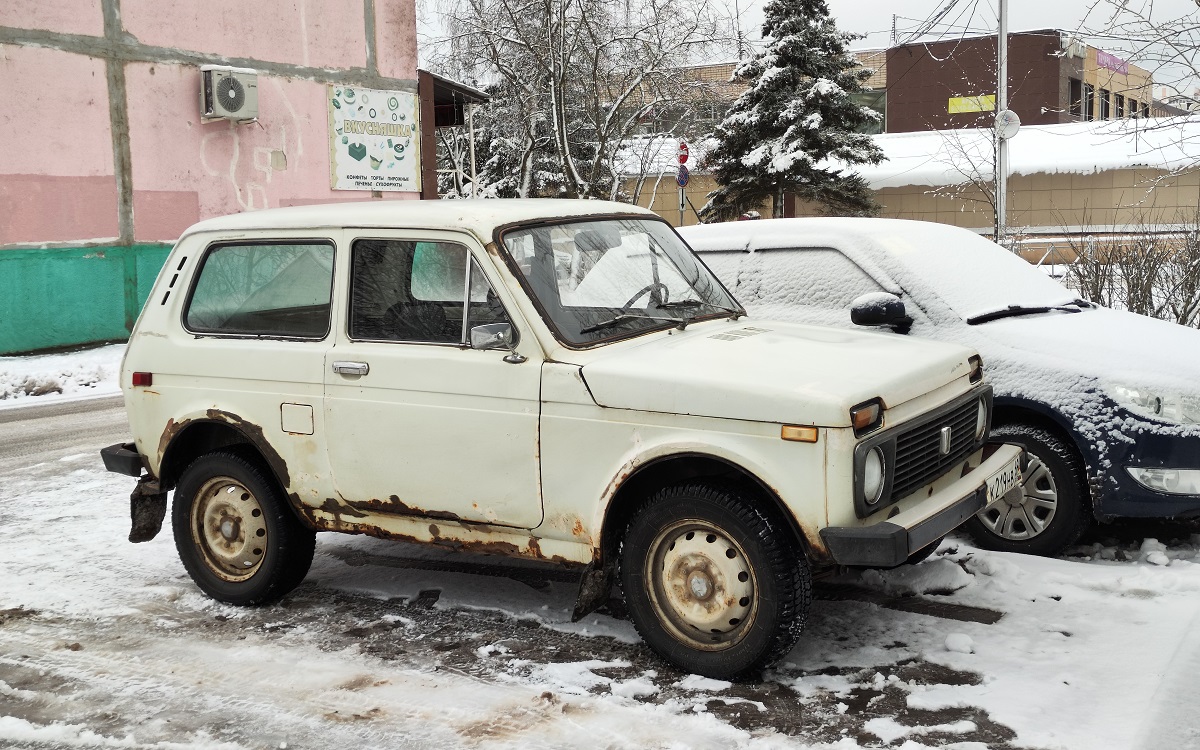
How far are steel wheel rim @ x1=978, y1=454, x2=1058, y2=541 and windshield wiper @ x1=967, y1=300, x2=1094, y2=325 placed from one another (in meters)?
0.78

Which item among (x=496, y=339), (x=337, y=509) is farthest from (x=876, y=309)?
(x=337, y=509)

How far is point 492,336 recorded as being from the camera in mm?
4430

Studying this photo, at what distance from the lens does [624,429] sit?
4.26 meters

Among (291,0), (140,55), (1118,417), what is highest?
(291,0)

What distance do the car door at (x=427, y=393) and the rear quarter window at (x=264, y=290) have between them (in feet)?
0.61

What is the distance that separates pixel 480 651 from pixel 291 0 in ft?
53.6

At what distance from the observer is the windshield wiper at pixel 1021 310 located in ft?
19.7

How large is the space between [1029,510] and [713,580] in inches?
89.2

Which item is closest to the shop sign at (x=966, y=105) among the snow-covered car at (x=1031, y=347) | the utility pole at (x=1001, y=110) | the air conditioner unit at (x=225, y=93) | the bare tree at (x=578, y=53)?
the bare tree at (x=578, y=53)

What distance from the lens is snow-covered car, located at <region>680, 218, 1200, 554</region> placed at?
539cm

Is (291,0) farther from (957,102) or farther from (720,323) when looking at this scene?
(957,102)

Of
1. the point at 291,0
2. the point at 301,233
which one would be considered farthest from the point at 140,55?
the point at 301,233

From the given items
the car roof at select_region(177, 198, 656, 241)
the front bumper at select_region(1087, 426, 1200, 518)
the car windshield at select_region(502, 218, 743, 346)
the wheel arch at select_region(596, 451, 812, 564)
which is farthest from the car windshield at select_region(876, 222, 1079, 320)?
the wheel arch at select_region(596, 451, 812, 564)

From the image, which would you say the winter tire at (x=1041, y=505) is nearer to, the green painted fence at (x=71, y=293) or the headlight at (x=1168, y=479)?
the headlight at (x=1168, y=479)
